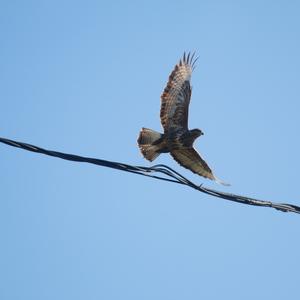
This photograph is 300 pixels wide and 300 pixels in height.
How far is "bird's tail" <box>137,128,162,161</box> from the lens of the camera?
10977 mm

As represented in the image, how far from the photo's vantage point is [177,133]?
11.2 meters

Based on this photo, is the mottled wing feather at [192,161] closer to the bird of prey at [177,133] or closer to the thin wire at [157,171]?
the bird of prey at [177,133]

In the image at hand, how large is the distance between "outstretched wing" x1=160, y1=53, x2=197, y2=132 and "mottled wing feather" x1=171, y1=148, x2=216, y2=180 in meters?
0.46

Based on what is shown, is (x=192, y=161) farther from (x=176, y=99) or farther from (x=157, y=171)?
(x=157, y=171)

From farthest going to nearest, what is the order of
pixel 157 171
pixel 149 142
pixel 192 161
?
pixel 192 161 → pixel 149 142 → pixel 157 171

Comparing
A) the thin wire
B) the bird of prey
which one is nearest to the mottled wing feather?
the bird of prey

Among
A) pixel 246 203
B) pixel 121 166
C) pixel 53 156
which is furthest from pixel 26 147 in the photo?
Result: pixel 246 203

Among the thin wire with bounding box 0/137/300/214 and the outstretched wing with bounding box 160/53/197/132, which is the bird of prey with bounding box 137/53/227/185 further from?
the thin wire with bounding box 0/137/300/214

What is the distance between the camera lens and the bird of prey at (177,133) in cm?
1101

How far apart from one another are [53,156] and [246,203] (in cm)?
208

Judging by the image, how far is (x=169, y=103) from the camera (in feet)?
37.3

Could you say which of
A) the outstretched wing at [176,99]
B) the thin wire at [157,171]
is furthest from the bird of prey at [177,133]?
the thin wire at [157,171]

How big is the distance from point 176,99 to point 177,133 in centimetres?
66

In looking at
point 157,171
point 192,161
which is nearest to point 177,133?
point 192,161
